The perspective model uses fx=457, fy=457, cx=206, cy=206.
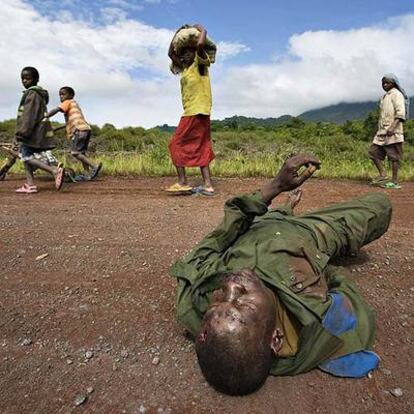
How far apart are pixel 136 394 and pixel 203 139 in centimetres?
368

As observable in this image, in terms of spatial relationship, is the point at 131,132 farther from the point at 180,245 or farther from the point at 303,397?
the point at 303,397

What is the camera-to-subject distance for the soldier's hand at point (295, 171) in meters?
2.37

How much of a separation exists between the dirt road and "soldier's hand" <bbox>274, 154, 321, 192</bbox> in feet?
2.71

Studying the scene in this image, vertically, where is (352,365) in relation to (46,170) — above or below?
A: below

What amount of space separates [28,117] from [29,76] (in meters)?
0.52

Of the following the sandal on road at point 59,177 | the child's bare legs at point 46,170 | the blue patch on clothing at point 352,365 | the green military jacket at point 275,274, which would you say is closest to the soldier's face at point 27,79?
the child's bare legs at point 46,170

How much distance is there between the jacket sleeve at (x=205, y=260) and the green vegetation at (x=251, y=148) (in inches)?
162

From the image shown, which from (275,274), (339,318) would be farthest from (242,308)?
(339,318)

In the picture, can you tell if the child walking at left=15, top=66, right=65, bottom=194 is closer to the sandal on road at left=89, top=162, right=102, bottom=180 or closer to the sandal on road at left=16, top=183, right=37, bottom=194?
the sandal on road at left=16, top=183, right=37, bottom=194

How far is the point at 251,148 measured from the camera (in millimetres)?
17172

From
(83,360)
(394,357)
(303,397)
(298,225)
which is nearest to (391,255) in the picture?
(298,225)

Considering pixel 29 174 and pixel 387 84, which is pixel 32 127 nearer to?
pixel 29 174

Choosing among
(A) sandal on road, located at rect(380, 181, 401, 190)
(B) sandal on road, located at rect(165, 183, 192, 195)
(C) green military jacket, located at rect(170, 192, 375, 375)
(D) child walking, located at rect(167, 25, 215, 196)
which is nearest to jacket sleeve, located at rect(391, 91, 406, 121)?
(A) sandal on road, located at rect(380, 181, 401, 190)

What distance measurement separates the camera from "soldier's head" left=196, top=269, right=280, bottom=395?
1729 millimetres
